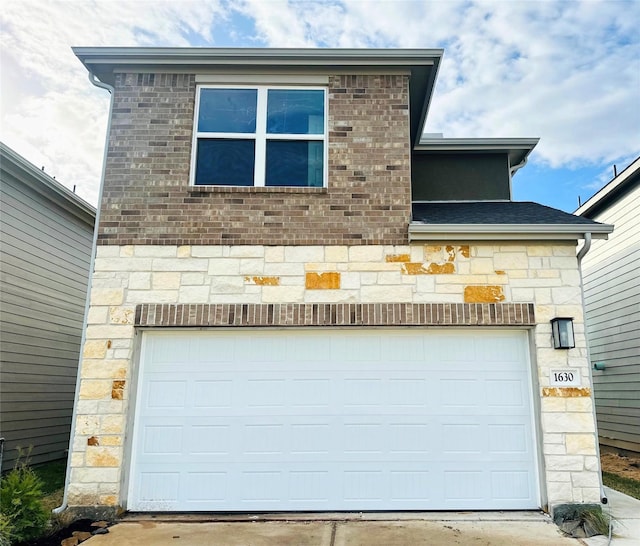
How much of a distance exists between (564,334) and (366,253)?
2.61 metres

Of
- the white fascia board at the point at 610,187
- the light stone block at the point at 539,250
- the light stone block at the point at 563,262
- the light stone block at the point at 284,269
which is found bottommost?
the light stone block at the point at 284,269

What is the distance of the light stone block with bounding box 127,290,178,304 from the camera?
618 centimetres

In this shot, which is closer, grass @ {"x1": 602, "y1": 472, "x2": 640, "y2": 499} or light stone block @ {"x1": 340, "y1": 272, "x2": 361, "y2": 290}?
light stone block @ {"x1": 340, "y1": 272, "x2": 361, "y2": 290}

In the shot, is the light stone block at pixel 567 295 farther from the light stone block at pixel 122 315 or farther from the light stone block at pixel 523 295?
the light stone block at pixel 122 315

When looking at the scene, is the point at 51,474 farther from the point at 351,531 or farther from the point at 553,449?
the point at 553,449

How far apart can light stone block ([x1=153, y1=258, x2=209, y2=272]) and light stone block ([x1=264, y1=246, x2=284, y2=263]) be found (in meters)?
0.78

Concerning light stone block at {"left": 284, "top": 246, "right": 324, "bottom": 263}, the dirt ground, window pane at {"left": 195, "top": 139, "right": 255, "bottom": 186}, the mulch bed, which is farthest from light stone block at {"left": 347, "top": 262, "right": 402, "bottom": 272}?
the dirt ground

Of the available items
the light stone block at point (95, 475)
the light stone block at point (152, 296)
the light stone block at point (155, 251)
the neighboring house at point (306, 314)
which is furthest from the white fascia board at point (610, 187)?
the light stone block at point (95, 475)

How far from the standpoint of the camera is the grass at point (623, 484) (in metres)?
6.92

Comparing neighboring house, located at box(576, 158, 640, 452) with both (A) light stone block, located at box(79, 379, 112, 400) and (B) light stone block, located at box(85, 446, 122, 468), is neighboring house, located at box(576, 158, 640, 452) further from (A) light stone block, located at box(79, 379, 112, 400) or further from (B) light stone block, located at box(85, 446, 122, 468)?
(A) light stone block, located at box(79, 379, 112, 400)

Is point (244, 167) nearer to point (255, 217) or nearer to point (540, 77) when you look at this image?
point (255, 217)

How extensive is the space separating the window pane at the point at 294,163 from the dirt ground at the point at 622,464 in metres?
7.32

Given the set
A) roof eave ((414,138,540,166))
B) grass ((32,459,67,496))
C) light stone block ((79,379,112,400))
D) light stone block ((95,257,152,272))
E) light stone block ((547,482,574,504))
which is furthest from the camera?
roof eave ((414,138,540,166))

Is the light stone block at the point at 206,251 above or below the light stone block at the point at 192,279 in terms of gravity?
above
